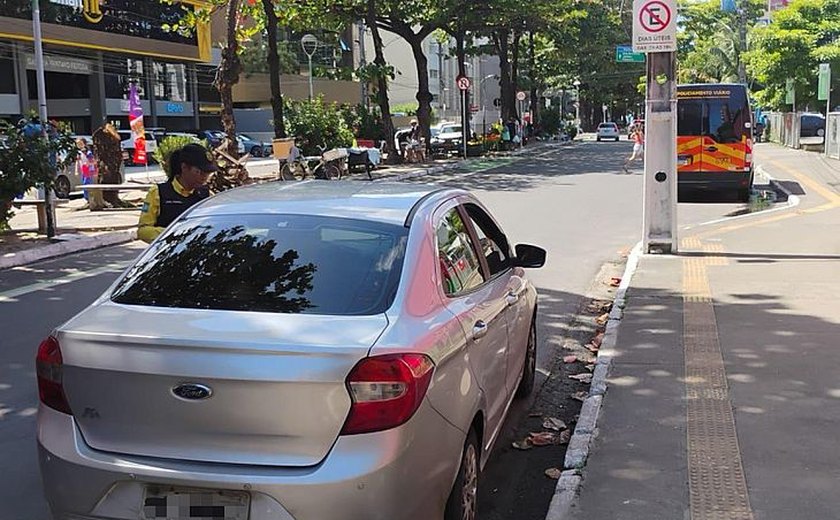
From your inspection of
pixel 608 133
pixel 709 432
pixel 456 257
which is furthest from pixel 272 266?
pixel 608 133

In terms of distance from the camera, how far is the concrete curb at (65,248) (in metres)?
12.3

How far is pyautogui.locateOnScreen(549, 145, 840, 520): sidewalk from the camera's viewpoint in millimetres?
4309

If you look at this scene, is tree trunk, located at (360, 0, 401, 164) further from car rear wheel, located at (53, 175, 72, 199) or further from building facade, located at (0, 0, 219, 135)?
car rear wheel, located at (53, 175, 72, 199)

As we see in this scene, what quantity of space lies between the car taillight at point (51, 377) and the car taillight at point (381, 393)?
1.12 meters

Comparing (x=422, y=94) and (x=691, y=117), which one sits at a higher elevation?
(x=422, y=94)

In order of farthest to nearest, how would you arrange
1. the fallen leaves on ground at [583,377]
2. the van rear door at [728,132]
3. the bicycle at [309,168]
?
the bicycle at [309,168]
the van rear door at [728,132]
the fallen leaves on ground at [583,377]

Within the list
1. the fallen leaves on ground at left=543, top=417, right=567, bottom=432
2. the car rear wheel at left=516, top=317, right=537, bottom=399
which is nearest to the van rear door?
the car rear wheel at left=516, top=317, right=537, bottom=399

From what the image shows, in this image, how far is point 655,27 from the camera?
11109 millimetres

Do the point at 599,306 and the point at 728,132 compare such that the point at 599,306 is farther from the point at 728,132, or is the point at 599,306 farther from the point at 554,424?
the point at 728,132

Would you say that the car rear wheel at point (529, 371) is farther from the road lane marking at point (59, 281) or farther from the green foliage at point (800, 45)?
the green foliage at point (800, 45)

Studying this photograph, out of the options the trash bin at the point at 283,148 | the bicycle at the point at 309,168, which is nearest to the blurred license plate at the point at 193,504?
the bicycle at the point at 309,168

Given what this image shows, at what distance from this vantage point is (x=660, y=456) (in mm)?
4836

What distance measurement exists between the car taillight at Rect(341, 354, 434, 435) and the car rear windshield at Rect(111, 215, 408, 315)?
15.1 inches

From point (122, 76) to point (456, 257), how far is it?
165 feet
